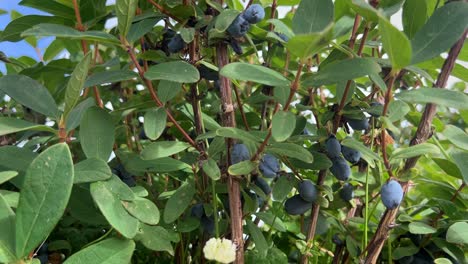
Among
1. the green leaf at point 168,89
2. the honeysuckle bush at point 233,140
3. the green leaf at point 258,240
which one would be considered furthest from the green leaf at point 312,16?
the green leaf at point 258,240

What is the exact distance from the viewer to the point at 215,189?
0.90m

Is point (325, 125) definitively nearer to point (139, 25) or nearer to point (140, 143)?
point (139, 25)

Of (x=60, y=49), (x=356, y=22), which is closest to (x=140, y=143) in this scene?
(x=60, y=49)

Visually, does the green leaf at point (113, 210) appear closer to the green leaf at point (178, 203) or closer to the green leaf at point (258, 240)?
the green leaf at point (178, 203)

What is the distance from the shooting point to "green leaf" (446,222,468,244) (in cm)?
83

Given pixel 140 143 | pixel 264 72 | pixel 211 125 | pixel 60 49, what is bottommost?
pixel 140 143

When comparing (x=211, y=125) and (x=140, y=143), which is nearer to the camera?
(x=211, y=125)

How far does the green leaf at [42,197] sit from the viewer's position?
62cm

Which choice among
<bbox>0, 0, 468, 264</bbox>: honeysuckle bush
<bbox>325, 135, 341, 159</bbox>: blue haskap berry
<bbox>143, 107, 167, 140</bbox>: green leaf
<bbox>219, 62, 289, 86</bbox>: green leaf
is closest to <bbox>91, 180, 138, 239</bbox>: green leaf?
<bbox>0, 0, 468, 264</bbox>: honeysuckle bush

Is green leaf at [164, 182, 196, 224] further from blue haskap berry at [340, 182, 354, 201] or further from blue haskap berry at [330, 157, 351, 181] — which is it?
blue haskap berry at [340, 182, 354, 201]

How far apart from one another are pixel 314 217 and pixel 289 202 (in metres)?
0.06

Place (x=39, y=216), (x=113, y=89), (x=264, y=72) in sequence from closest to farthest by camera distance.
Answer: (x=39, y=216) < (x=264, y=72) < (x=113, y=89)

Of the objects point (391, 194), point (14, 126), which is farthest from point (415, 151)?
point (14, 126)

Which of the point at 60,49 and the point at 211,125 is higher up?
the point at 211,125
